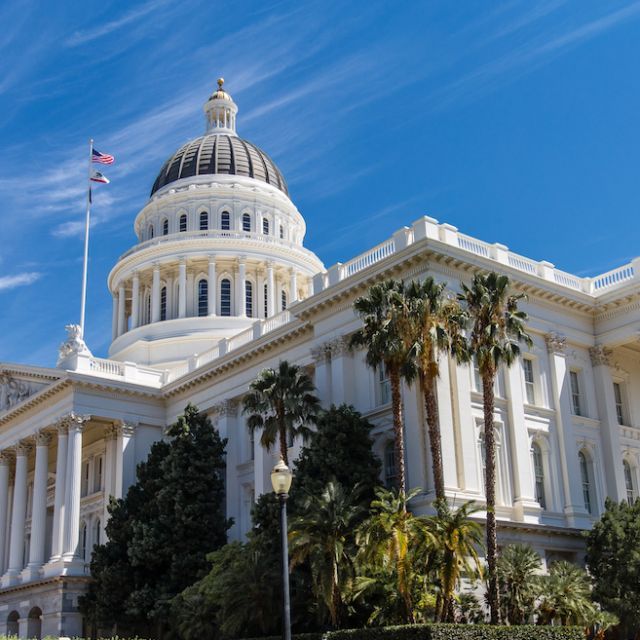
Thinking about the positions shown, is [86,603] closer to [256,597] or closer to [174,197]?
[256,597]

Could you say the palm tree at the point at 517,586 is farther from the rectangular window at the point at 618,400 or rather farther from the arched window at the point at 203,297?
the arched window at the point at 203,297

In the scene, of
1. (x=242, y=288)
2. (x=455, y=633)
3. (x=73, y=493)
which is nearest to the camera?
(x=455, y=633)

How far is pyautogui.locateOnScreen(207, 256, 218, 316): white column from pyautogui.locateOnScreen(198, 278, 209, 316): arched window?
23.9 inches

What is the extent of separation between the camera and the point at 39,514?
5628 cm

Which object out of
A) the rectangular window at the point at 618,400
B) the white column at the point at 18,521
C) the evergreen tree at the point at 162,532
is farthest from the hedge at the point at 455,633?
the white column at the point at 18,521

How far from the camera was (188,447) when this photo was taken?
49.2 m

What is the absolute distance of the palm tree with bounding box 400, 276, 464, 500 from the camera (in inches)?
1316

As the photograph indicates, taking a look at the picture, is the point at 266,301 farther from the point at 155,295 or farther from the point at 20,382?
the point at 20,382

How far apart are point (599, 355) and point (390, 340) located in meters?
16.5

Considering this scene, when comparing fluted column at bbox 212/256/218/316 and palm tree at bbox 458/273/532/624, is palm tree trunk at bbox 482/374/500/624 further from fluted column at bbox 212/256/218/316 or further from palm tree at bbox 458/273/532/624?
fluted column at bbox 212/256/218/316

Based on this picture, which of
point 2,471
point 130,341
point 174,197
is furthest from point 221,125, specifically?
point 2,471

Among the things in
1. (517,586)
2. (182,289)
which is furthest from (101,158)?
(517,586)

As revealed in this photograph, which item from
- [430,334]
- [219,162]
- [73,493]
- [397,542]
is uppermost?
[219,162]

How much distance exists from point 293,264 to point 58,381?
25538mm
